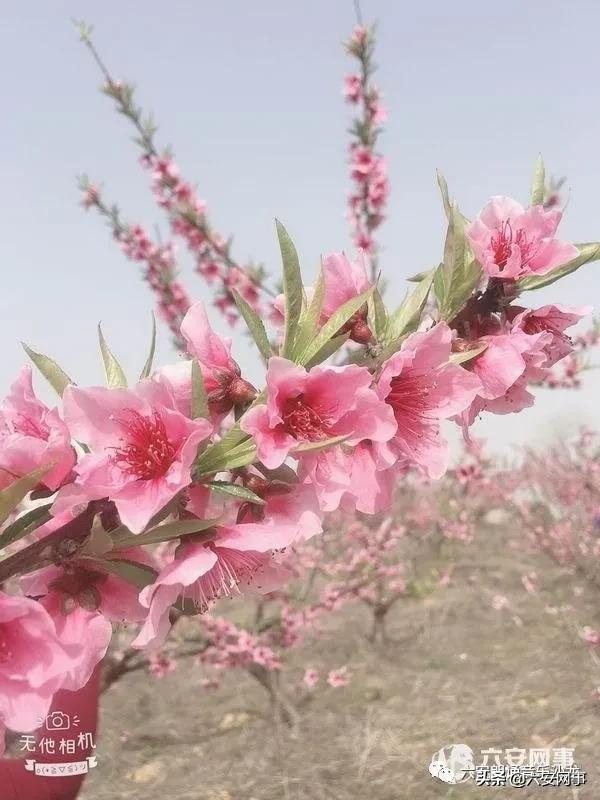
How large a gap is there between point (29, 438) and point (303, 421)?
30 cm

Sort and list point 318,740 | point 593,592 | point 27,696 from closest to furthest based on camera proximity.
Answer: point 27,696 < point 318,740 < point 593,592

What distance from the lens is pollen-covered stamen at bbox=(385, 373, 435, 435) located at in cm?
97

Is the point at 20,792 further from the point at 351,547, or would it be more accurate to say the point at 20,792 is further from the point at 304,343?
the point at 351,547

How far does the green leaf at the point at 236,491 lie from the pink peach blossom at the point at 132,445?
0.05 meters

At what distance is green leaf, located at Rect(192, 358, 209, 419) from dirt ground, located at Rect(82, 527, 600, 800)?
3.72m

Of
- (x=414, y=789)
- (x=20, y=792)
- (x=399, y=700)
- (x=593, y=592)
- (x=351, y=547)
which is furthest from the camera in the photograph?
(x=351, y=547)

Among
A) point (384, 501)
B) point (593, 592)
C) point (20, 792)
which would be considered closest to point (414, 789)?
point (20, 792)

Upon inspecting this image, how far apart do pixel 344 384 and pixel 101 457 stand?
0.91 ft

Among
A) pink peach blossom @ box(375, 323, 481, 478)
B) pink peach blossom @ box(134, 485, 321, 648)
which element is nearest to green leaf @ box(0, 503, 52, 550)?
pink peach blossom @ box(134, 485, 321, 648)

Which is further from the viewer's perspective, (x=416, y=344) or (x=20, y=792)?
(x=20, y=792)

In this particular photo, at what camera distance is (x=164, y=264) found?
517cm

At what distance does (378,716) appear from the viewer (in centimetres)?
533

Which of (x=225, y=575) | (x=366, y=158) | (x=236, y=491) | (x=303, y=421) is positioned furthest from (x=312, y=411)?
(x=366, y=158)

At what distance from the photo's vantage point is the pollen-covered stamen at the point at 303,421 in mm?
869
